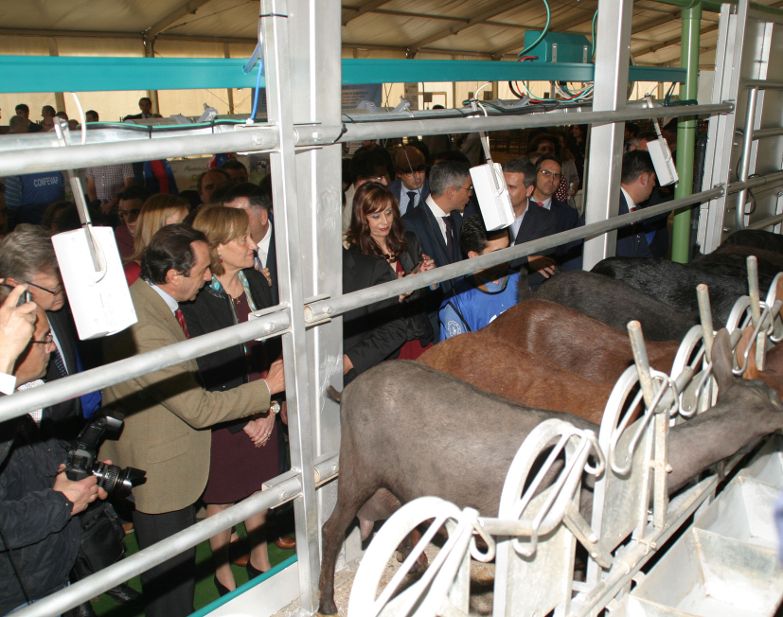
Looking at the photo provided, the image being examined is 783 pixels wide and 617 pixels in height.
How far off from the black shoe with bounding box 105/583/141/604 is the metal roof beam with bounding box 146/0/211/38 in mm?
10816

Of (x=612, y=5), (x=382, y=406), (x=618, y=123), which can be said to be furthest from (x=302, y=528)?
(x=612, y=5)

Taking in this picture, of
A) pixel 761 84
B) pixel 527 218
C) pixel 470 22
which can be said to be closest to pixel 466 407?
pixel 527 218

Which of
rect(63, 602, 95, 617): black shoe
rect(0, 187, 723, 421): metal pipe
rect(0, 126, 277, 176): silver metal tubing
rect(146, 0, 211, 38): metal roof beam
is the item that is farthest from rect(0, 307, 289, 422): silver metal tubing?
rect(146, 0, 211, 38): metal roof beam

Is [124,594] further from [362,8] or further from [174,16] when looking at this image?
[362,8]

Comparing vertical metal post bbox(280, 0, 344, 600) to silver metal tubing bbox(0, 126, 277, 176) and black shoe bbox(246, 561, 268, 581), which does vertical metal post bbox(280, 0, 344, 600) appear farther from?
black shoe bbox(246, 561, 268, 581)

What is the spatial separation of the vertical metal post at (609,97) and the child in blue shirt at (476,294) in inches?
21.5

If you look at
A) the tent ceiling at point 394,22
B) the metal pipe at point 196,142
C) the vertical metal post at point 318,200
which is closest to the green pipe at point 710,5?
the metal pipe at point 196,142

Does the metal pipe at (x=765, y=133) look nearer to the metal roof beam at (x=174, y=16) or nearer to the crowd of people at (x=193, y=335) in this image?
the crowd of people at (x=193, y=335)

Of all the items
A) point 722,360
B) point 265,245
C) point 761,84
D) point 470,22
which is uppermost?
point 470,22

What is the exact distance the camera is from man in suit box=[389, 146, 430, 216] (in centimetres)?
586

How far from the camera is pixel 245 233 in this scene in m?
3.05

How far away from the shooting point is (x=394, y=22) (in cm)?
1521

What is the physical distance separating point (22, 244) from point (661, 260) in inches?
120

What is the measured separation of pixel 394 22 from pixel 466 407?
1433 centimetres
